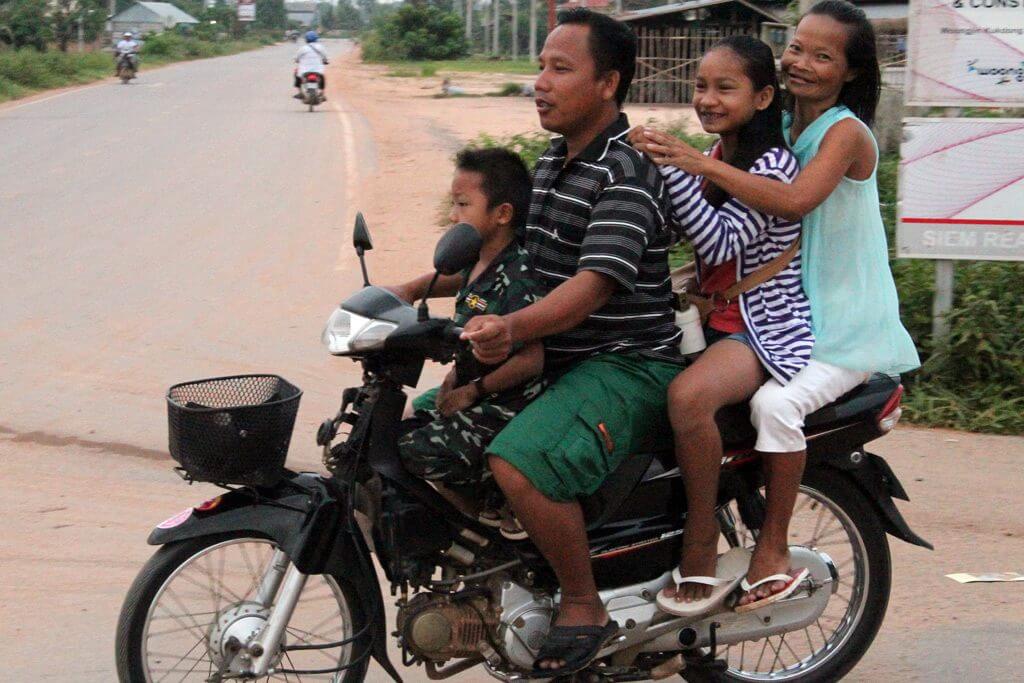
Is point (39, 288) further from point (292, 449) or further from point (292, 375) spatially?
point (292, 449)

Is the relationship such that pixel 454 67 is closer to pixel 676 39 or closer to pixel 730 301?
pixel 676 39

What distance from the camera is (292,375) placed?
6.87m

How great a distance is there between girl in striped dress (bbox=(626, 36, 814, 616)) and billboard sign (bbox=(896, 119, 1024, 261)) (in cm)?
343

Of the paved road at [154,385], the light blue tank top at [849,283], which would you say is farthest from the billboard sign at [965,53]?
the light blue tank top at [849,283]

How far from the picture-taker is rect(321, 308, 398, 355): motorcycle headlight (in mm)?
2967

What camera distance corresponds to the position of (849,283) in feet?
11.1

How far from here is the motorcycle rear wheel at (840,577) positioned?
11.8ft

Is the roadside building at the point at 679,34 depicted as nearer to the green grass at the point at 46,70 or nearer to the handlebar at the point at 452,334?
the green grass at the point at 46,70

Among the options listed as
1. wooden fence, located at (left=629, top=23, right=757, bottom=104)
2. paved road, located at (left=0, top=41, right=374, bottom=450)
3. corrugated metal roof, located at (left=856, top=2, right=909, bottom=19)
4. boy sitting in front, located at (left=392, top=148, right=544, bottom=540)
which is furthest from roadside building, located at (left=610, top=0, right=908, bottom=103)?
boy sitting in front, located at (left=392, top=148, right=544, bottom=540)

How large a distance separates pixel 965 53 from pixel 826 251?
3.67 m

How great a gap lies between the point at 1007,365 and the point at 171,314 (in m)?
5.02

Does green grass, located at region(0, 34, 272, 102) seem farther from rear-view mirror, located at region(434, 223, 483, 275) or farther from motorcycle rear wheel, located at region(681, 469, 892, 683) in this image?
rear-view mirror, located at region(434, 223, 483, 275)

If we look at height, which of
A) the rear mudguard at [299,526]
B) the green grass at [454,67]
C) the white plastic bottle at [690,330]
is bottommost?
the green grass at [454,67]

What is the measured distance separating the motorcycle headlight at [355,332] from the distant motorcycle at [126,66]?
34797 millimetres
